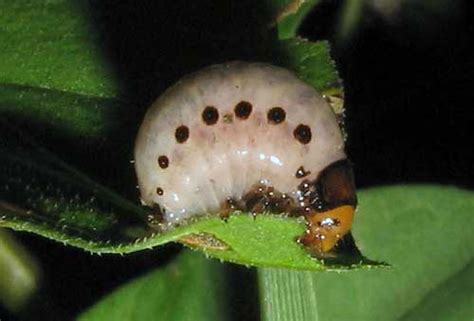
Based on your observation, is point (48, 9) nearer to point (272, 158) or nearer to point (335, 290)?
point (272, 158)

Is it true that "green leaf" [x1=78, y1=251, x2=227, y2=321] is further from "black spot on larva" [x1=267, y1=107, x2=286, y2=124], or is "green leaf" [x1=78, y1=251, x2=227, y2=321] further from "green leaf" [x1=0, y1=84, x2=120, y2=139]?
"green leaf" [x1=0, y1=84, x2=120, y2=139]

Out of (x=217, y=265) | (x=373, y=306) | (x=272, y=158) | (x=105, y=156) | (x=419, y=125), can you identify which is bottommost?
(x=373, y=306)

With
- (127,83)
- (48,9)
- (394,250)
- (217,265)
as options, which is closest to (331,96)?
(127,83)

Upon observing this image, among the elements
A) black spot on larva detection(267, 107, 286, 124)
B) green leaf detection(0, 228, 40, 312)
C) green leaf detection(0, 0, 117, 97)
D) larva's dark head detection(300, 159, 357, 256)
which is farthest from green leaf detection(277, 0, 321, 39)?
green leaf detection(0, 228, 40, 312)

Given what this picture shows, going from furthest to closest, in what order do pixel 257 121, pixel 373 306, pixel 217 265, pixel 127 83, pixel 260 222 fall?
pixel 373 306 → pixel 217 265 → pixel 257 121 → pixel 127 83 → pixel 260 222

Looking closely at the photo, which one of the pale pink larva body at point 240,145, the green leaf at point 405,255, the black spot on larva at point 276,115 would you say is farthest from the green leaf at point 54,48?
the green leaf at point 405,255

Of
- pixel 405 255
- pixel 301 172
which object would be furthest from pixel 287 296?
pixel 405 255

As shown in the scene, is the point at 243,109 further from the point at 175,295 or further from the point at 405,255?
the point at 405,255
